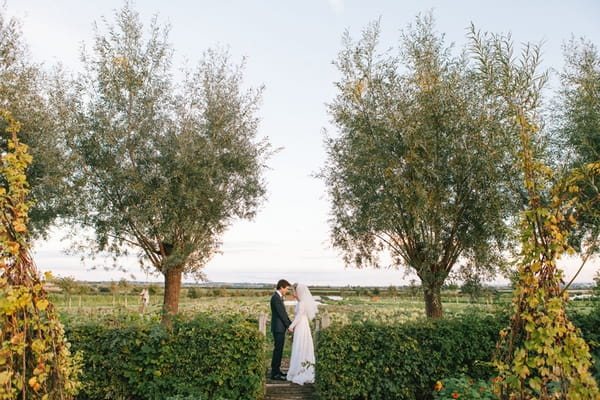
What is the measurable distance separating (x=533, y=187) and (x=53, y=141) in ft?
49.5

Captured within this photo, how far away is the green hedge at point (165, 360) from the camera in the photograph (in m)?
7.80

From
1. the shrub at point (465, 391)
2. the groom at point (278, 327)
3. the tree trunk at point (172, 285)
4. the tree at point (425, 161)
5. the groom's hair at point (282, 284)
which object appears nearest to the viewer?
the shrub at point (465, 391)

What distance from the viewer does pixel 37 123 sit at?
1558 cm

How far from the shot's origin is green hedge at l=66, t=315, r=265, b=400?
25.6ft

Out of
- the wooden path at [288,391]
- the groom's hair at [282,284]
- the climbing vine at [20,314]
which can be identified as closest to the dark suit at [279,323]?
the groom's hair at [282,284]

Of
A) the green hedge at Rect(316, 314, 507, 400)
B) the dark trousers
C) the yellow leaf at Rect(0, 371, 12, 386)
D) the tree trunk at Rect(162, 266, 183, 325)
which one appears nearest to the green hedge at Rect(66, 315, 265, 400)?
the green hedge at Rect(316, 314, 507, 400)

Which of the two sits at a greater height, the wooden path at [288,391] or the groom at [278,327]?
the groom at [278,327]

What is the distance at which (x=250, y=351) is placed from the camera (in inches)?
319

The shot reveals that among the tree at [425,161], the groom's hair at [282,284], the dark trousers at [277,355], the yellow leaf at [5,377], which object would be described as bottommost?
the dark trousers at [277,355]

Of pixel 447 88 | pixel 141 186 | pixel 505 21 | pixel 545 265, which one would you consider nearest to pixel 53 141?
pixel 141 186

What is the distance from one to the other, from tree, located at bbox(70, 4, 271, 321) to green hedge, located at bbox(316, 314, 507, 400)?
7119 mm

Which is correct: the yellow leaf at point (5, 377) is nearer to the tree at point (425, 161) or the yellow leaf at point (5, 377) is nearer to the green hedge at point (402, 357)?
the green hedge at point (402, 357)

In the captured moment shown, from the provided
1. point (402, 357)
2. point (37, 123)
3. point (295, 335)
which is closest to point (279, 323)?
point (295, 335)

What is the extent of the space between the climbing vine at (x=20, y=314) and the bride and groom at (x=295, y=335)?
6.25m
